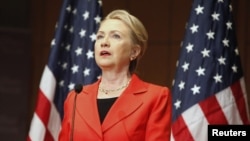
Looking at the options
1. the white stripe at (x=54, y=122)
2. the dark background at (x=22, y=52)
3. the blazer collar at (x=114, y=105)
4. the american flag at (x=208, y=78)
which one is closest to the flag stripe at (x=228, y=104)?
the american flag at (x=208, y=78)

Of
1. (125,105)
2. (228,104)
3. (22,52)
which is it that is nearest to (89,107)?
(125,105)

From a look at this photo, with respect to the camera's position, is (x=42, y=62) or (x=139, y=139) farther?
(x=42, y=62)

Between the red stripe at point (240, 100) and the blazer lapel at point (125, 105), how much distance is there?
1386mm

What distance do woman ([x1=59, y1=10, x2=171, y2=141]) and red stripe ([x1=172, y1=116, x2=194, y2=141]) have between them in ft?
3.82

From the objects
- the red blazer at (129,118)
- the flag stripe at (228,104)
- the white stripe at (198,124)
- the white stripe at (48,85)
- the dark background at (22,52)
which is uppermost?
the dark background at (22,52)

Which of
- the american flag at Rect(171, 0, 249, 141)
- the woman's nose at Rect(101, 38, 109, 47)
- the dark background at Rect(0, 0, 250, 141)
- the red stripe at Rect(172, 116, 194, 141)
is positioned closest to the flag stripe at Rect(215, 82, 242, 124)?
the american flag at Rect(171, 0, 249, 141)

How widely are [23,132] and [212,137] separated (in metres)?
3.22

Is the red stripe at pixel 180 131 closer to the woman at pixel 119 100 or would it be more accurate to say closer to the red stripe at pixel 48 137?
the red stripe at pixel 48 137

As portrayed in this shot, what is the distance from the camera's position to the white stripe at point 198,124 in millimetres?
3346

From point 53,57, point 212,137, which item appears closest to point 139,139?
point 212,137

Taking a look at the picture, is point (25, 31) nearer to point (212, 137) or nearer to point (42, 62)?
point (42, 62)

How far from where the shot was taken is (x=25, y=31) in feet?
17.7

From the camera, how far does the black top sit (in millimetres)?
2134

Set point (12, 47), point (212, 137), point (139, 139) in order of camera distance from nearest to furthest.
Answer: point (139, 139) < point (212, 137) < point (12, 47)
